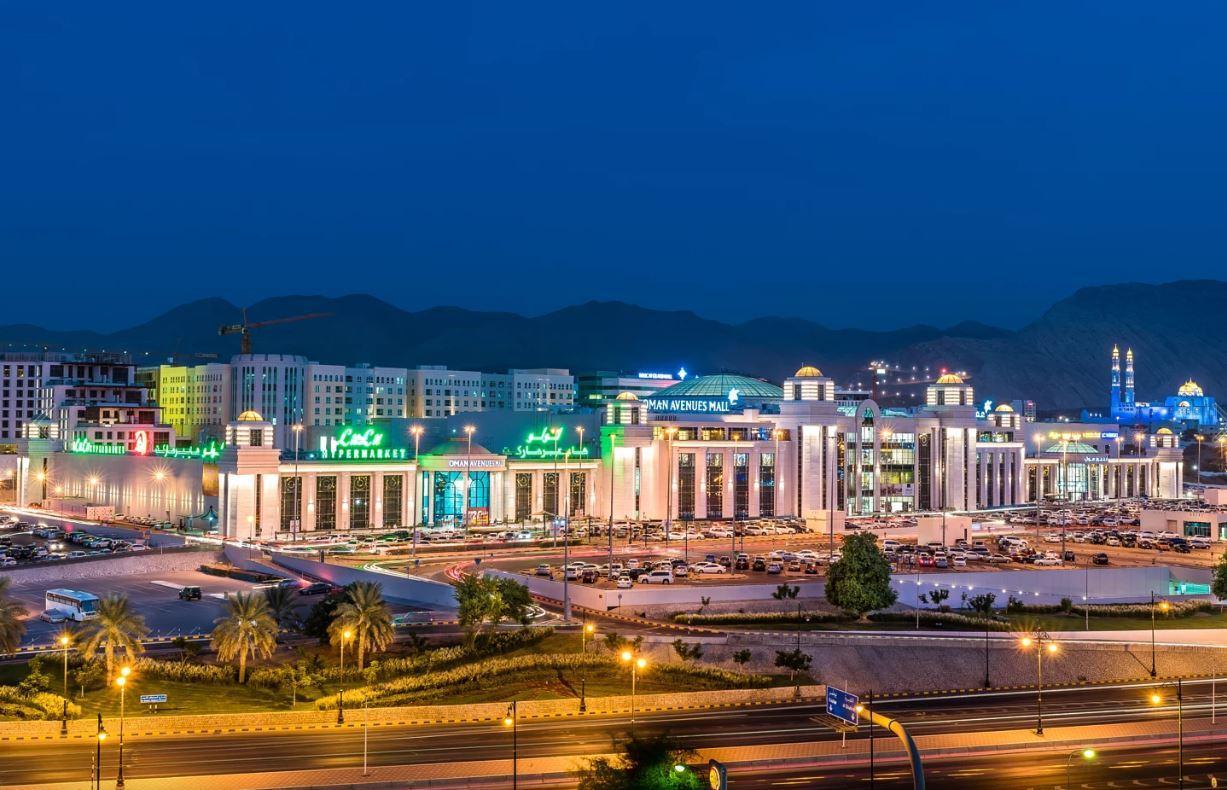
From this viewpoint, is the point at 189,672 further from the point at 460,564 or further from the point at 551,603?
Result: the point at 460,564

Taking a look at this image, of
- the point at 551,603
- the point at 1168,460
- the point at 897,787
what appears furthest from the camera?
the point at 1168,460

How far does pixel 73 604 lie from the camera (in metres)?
80.1

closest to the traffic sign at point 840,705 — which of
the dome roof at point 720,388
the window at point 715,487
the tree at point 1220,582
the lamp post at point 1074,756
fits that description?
the lamp post at point 1074,756

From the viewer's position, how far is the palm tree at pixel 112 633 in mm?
62438

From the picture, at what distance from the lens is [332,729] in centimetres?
5681

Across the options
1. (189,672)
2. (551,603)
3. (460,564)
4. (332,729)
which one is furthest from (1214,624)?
(189,672)

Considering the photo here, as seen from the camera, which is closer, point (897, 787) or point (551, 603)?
point (897, 787)

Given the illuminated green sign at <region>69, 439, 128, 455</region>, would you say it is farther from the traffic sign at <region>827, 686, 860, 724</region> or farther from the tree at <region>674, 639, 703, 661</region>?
the traffic sign at <region>827, 686, 860, 724</region>

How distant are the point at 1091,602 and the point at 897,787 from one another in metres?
56.6

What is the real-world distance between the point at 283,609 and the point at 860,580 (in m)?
38.9

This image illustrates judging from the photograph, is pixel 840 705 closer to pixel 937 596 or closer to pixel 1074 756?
pixel 1074 756

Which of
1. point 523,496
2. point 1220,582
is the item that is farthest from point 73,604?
point 1220,582

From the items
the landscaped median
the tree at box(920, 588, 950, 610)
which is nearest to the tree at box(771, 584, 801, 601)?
the tree at box(920, 588, 950, 610)

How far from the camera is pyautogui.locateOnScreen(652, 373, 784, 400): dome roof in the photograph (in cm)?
16612
